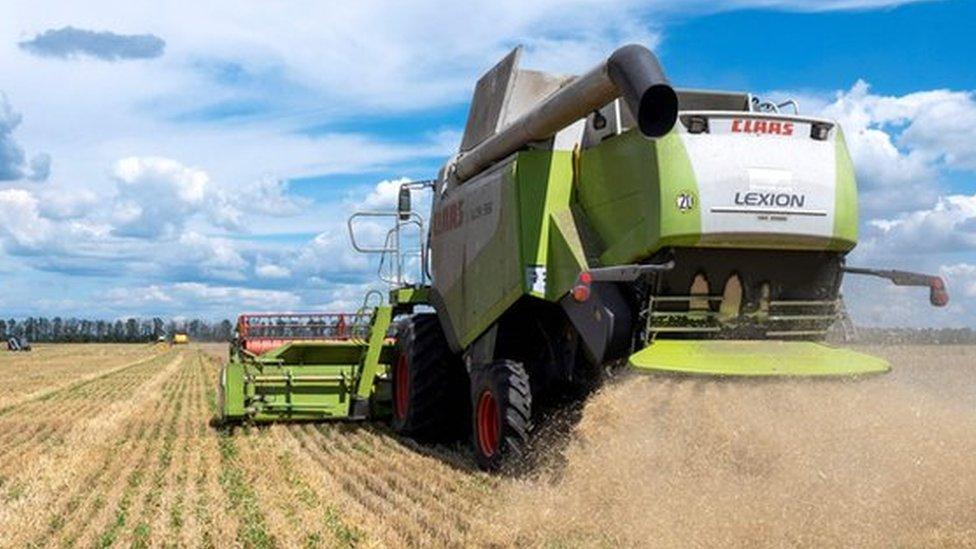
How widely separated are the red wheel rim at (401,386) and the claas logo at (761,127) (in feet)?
16.6

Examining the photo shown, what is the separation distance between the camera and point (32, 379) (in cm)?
2541

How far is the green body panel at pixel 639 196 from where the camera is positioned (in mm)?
6770

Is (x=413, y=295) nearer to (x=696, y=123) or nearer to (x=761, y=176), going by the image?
(x=696, y=123)

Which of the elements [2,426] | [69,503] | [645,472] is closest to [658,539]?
[645,472]

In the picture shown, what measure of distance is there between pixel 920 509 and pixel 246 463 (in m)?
5.73

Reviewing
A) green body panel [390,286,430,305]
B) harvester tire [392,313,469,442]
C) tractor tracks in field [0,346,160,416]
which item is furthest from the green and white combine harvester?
tractor tracks in field [0,346,160,416]

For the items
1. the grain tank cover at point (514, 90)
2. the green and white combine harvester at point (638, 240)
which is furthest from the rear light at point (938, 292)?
the grain tank cover at point (514, 90)

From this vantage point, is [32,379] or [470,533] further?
[32,379]

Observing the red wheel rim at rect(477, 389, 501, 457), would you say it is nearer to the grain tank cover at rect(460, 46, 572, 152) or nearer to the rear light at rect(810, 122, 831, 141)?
the grain tank cover at rect(460, 46, 572, 152)

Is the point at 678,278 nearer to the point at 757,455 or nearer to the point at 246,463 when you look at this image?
the point at 757,455

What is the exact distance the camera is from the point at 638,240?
23.0ft

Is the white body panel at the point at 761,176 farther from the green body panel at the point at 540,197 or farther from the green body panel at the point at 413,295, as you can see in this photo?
the green body panel at the point at 413,295

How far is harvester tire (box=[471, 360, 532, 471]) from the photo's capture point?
7793 millimetres

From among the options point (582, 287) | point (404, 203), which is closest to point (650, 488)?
point (582, 287)
